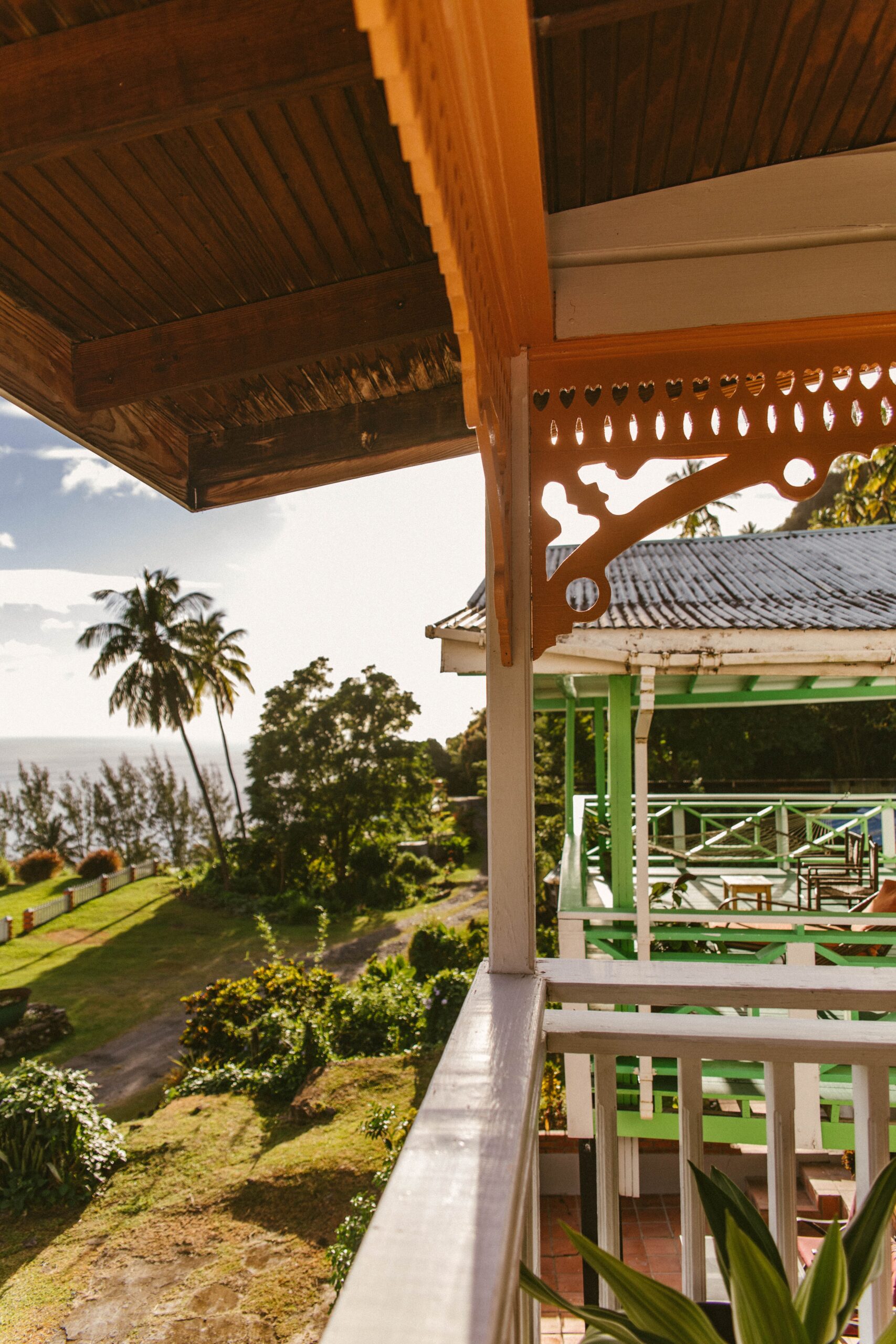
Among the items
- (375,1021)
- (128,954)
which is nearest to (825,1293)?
(375,1021)

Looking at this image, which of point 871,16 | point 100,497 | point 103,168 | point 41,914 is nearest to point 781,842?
point 871,16

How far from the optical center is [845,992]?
134cm

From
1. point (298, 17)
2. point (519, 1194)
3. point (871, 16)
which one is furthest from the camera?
point (871, 16)

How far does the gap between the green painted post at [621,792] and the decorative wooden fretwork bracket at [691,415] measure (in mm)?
2726

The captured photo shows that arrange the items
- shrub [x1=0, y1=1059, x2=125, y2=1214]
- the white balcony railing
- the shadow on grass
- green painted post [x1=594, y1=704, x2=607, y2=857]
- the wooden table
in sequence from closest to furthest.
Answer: the white balcony railing
the wooden table
the shadow on grass
shrub [x1=0, y1=1059, x2=125, y2=1214]
green painted post [x1=594, y1=704, x2=607, y2=857]

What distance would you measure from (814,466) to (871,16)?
71 cm

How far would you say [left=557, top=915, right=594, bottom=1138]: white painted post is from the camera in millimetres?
3955

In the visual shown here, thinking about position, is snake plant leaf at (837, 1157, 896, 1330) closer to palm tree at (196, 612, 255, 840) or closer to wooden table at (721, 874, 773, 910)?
wooden table at (721, 874, 773, 910)

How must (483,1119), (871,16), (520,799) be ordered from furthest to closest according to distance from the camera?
(520,799) < (871,16) < (483,1119)

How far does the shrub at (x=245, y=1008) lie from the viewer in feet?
26.0

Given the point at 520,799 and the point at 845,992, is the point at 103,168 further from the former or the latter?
the point at 845,992

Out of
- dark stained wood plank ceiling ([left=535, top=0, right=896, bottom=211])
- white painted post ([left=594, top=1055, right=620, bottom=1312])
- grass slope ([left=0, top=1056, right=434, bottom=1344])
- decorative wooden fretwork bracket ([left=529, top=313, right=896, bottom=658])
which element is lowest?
grass slope ([left=0, top=1056, right=434, bottom=1344])

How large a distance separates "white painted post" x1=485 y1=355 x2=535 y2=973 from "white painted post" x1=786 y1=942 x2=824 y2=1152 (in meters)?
2.99

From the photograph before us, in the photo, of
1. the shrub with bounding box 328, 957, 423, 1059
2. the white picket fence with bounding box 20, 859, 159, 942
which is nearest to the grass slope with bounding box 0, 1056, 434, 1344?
the shrub with bounding box 328, 957, 423, 1059
